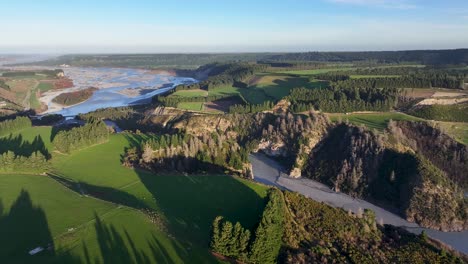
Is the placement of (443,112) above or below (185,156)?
above

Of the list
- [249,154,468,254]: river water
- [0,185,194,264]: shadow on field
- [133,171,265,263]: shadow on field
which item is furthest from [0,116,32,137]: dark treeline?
[249,154,468,254]: river water

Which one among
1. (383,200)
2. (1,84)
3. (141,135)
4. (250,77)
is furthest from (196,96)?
(1,84)

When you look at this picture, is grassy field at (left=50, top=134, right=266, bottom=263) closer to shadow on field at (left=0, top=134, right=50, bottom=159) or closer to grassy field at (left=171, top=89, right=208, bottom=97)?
shadow on field at (left=0, top=134, right=50, bottom=159)

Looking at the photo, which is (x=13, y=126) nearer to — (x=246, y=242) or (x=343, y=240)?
(x=246, y=242)

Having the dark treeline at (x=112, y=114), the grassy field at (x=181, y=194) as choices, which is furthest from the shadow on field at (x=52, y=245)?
the dark treeline at (x=112, y=114)

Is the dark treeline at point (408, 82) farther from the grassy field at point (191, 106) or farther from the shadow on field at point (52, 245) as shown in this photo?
the shadow on field at point (52, 245)

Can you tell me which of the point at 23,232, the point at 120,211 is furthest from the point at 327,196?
the point at 23,232
